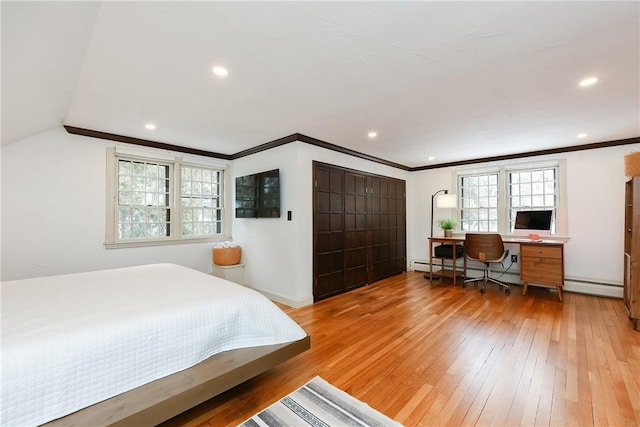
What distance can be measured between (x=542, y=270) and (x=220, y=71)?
479 cm

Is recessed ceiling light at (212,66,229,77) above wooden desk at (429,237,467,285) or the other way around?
above

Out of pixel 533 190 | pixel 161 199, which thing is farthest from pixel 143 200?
pixel 533 190

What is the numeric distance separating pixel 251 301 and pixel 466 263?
4507 millimetres

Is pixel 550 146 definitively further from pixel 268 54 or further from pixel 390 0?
pixel 268 54

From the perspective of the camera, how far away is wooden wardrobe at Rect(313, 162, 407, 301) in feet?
13.2

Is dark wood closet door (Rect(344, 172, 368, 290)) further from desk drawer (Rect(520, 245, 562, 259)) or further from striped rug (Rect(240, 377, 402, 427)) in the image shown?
striped rug (Rect(240, 377, 402, 427))

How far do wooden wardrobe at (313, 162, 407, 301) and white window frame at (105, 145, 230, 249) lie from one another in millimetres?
1835

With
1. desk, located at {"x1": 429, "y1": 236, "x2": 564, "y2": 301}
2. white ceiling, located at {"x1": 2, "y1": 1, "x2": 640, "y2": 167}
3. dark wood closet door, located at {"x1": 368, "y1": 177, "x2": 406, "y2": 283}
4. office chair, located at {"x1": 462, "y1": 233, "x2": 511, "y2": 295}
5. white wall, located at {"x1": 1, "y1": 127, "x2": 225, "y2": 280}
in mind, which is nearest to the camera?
white ceiling, located at {"x1": 2, "y1": 1, "x2": 640, "y2": 167}

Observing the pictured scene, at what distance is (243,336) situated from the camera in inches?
75.7

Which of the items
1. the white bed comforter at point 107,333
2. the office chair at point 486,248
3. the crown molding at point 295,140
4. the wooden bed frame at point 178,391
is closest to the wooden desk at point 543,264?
the office chair at point 486,248

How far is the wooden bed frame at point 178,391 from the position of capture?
1.30m

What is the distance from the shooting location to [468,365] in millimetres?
2236

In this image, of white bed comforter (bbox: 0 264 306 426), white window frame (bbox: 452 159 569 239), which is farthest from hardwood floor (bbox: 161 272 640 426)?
white window frame (bbox: 452 159 569 239)

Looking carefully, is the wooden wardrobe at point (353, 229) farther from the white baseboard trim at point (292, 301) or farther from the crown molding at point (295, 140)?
the crown molding at point (295, 140)
